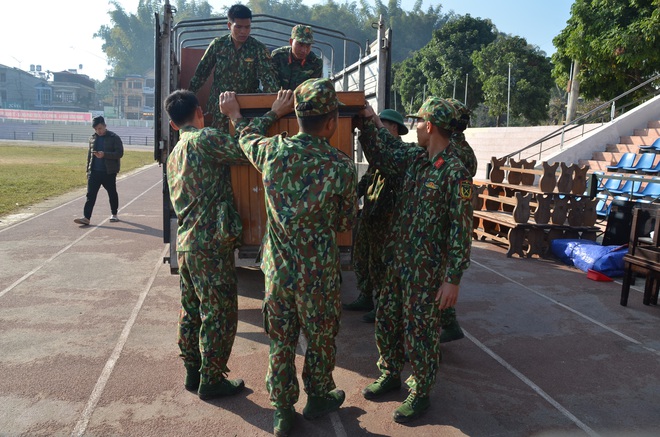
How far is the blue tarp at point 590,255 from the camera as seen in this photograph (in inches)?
272

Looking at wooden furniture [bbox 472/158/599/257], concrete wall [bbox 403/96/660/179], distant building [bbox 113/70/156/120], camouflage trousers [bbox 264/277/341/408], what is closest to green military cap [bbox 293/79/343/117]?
camouflage trousers [bbox 264/277/341/408]

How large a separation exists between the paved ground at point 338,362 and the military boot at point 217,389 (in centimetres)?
5

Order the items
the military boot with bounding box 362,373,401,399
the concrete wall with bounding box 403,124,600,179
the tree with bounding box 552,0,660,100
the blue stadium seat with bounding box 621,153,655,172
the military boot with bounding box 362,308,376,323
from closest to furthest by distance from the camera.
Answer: the military boot with bounding box 362,373,401,399 → the military boot with bounding box 362,308,376,323 → the blue stadium seat with bounding box 621,153,655,172 → the tree with bounding box 552,0,660,100 → the concrete wall with bounding box 403,124,600,179

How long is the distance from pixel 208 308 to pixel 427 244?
1359 mm

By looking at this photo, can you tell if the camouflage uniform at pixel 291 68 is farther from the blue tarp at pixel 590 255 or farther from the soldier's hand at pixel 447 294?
the blue tarp at pixel 590 255

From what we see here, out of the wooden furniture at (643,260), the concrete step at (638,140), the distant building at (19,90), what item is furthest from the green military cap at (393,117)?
the distant building at (19,90)

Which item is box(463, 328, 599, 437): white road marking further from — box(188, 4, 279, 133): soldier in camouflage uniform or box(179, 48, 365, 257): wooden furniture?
box(188, 4, 279, 133): soldier in camouflage uniform

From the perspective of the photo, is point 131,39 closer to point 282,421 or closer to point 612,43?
point 612,43

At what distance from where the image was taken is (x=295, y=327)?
2.92 metres

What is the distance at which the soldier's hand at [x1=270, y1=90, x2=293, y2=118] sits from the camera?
3195 mm

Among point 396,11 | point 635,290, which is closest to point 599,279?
point 635,290

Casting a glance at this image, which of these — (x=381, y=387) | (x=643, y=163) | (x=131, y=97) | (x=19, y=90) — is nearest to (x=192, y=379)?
(x=381, y=387)

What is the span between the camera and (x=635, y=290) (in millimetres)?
6461

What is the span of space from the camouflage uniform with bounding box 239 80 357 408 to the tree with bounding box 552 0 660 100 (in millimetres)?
15221
